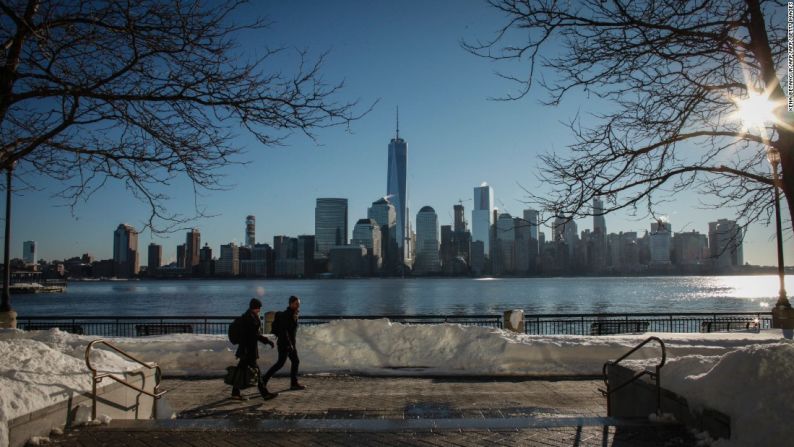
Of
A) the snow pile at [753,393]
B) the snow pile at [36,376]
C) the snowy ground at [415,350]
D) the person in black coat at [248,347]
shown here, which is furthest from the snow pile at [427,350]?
the snow pile at [753,393]

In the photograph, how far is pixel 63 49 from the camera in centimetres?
801

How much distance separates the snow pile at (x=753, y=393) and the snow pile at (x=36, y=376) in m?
7.08

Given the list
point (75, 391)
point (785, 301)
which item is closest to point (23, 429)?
point (75, 391)

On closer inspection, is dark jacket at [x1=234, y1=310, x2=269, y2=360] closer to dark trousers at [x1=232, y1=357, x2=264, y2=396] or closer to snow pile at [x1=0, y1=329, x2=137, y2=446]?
dark trousers at [x1=232, y1=357, x2=264, y2=396]

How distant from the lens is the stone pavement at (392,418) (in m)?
6.81

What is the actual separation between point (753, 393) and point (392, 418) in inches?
193

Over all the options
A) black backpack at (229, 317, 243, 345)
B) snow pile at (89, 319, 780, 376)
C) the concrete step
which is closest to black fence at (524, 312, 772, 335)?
snow pile at (89, 319, 780, 376)

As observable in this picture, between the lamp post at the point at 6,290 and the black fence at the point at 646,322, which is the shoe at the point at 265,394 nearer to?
the black fence at the point at 646,322

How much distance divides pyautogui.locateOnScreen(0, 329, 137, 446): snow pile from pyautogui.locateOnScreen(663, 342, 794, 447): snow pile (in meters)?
7.08

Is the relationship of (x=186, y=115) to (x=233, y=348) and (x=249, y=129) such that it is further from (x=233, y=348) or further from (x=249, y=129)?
(x=233, y=348)

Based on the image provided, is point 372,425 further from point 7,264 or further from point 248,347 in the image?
point 7,264

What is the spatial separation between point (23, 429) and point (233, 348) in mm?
9501

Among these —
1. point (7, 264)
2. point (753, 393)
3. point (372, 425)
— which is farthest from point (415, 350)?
point (7, 264)

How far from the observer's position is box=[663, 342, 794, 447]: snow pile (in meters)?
5.54
